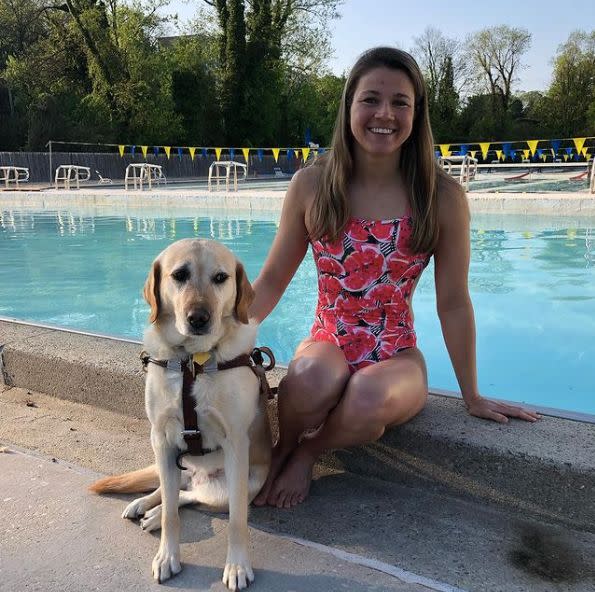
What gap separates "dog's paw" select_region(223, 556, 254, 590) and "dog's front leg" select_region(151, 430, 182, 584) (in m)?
0.17

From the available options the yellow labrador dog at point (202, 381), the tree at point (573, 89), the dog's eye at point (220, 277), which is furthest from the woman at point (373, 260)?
the tree at point (573, 89)

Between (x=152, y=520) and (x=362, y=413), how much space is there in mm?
872

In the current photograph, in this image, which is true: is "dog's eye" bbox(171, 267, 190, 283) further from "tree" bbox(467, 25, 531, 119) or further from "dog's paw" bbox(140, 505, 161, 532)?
"tree" bbox(467, 25, 531, 119)

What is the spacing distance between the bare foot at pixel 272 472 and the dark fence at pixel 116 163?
2822 centimetres

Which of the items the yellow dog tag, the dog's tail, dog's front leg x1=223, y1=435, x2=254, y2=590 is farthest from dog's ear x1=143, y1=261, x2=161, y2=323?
the dog's tail

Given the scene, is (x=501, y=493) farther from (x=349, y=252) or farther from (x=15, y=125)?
(x=15, y=125)

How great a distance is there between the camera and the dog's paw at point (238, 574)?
191cm

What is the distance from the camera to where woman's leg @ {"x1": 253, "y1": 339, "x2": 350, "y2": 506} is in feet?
7.79

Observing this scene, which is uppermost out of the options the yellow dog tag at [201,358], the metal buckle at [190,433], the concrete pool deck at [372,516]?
the yellow dog tag at [201,358]

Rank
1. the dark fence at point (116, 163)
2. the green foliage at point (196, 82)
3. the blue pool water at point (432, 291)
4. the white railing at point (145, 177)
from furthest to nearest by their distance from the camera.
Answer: the green foliage at point (196, 82), the dark fence at point (116, 163), the white railing at point (145, 177), the blue pool water at point (432, 291)

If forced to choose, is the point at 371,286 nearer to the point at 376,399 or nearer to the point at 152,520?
the point at 376,399

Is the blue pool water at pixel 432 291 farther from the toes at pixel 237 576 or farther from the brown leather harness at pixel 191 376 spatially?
the toes at pixel 237 576

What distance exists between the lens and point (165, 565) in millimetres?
1970

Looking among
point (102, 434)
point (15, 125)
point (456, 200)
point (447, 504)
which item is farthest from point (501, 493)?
point (15, 125)
